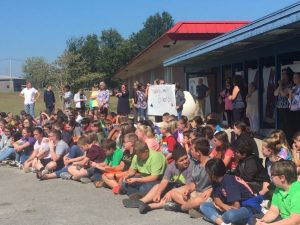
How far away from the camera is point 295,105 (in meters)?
9.23

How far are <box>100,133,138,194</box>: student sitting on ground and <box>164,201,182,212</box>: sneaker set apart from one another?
4.65 ft

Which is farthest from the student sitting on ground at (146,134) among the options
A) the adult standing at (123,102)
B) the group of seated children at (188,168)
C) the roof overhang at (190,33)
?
the roof overhang at (190,33)

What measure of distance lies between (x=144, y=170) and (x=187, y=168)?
797 mm

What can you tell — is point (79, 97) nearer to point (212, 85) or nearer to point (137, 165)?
point (212, 85)

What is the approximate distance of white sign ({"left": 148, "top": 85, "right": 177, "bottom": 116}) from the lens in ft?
54.9

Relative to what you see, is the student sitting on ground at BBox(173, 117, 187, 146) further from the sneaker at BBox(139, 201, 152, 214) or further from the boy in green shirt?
the sneaker at BBox(139, 201, 152, 214)

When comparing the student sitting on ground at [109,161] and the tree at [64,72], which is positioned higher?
the tree at [64,72]

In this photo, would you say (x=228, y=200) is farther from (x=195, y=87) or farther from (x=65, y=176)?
(x=195, y=87)

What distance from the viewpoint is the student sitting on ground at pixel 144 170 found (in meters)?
7.12

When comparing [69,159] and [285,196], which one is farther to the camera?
[69,159]

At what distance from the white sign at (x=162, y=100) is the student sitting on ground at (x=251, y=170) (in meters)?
10.0

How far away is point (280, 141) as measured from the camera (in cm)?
633

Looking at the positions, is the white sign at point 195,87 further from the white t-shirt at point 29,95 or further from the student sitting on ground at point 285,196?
the student sitting on ground at point 285,196

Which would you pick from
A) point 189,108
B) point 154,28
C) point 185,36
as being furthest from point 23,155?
point 154,28
